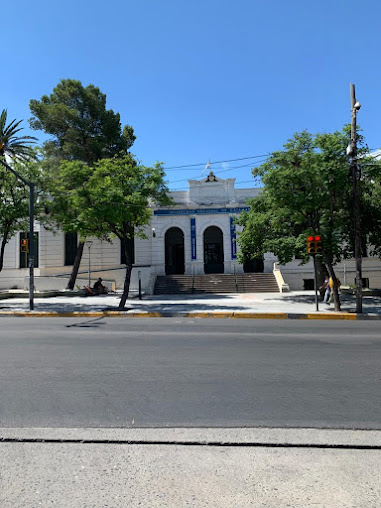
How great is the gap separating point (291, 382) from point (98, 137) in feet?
85.4

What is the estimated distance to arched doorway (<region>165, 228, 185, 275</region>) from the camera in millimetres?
32406

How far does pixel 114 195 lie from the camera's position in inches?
620

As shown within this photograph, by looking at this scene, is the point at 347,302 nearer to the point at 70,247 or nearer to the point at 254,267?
the point at 254,267

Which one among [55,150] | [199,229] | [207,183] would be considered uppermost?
[55,150]

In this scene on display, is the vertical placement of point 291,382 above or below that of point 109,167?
below

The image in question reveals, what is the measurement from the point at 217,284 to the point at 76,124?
51.3 ft

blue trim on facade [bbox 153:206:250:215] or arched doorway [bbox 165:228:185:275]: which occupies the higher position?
blue trim on facade [bbox 153:206:250:215]

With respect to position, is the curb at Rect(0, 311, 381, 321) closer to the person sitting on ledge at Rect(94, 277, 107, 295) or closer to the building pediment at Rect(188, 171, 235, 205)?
the person sitting on ledge at Rect(94, 277, 107, 295)

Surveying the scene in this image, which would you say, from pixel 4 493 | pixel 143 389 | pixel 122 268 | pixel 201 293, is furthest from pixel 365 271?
pixel 4 493

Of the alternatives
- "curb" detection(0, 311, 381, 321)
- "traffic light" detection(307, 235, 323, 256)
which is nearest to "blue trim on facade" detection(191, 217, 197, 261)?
"curb" detection(0, 311, 381, 321)

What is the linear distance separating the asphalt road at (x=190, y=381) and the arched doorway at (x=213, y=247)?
22497 mm

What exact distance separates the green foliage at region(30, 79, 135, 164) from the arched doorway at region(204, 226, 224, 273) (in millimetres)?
10374

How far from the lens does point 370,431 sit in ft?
12.0

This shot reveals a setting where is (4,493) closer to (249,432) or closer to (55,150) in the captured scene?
(249,432)
